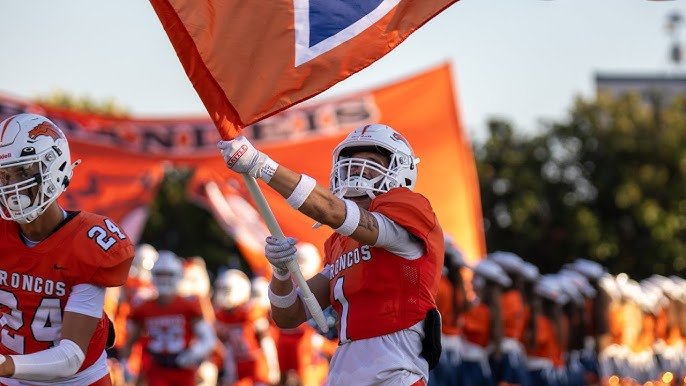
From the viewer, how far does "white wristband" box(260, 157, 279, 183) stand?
5.87 metres

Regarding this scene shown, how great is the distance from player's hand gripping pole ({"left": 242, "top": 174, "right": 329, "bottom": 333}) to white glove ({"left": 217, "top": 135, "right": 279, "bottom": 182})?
0.09 meters


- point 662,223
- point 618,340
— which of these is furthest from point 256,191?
point 662,223

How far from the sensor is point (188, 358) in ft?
46.6

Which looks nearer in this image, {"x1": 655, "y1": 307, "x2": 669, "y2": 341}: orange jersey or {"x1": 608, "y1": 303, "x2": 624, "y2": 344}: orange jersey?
{"x1": 608, "y1": 303, "x2": 624, "y2": 344}: orange jersey

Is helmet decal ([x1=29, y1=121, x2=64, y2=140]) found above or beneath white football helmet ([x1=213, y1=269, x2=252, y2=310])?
above

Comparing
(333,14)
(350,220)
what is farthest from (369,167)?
(333,14)

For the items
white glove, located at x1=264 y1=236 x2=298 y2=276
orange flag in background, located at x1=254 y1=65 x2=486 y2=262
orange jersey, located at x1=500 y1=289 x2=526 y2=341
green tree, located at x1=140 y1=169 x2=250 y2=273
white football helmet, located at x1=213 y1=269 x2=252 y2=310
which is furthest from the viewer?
green tree, located at x1=140 y1=169 x2=250 y2=273

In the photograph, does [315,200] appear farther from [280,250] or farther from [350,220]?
[280,250]

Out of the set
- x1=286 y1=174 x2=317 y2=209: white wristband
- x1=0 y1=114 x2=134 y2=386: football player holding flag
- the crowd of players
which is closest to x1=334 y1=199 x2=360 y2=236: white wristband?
x1=286 y1=174 x2=317 y2=209: white wristband

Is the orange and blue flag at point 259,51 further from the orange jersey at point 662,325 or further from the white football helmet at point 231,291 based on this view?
the orange jersey at point 662,325

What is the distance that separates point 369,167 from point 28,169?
1579mm

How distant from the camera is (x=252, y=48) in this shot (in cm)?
624

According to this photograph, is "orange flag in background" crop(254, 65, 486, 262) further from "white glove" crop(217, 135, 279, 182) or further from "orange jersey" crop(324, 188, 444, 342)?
"white glove" crop(217, 135, 279, 182)

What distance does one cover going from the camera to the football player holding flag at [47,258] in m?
6.52
